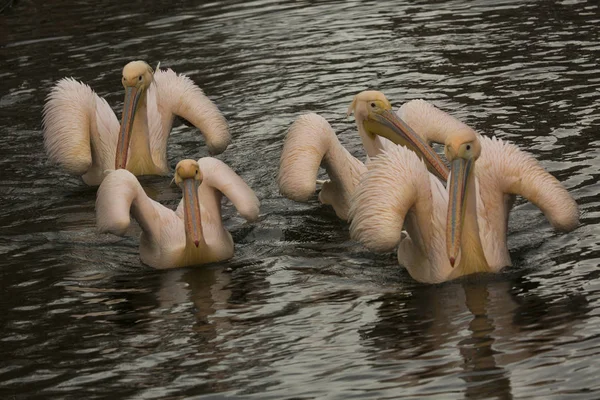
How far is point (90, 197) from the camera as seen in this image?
928 centimetres

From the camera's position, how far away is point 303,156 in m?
7.72

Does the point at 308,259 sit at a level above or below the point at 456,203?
below

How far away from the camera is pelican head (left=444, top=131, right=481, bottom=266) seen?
6555 mm

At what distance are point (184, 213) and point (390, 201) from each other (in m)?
1.39

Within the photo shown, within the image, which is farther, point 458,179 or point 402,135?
point 402,135

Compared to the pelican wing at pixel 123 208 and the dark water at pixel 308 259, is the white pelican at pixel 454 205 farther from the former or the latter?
the pelican wing at pixel 123 208

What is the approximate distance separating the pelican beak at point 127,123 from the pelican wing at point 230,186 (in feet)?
4.83

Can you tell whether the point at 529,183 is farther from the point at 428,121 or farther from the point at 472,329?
the point at 428,121

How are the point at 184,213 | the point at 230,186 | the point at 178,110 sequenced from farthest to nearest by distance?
the point at 178,110, the point at 230,186, the point at 184,213

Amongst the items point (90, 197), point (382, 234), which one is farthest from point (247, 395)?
point (90, 197)

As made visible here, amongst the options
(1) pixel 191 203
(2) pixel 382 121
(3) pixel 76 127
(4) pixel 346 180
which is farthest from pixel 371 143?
(3) pixel 76 127

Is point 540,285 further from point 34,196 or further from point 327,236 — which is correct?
point 34,196

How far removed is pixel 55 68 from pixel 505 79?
458 centimetres

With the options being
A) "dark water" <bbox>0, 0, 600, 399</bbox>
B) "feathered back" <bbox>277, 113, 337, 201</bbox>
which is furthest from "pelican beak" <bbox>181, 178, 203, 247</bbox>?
"feathered back" <bbox>277, 113, 337, 201</bbox>
